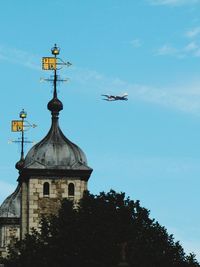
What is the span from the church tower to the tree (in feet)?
23.0

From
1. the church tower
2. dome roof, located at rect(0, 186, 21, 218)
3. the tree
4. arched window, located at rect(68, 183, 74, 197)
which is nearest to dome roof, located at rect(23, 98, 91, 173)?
the church tower

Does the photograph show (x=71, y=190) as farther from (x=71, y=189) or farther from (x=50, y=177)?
(x=50, y=177)

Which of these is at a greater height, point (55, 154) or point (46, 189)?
point (55, 154)

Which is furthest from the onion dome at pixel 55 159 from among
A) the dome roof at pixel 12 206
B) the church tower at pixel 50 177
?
the dome roof at pixel 12 206

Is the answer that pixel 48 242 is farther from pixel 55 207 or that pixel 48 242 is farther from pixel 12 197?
pixel 12 197

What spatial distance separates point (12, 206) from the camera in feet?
468

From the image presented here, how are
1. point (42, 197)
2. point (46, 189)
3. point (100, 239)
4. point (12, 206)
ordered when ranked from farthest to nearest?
point (12, 206)
point (46, 189)
point (42, 197)
point (100, 239)

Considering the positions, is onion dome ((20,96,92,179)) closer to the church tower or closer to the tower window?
the church tower

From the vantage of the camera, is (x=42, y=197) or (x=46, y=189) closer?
(x=42, y=197)

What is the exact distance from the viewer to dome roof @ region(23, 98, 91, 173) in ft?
385

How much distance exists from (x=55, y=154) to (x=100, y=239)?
53.9 ft

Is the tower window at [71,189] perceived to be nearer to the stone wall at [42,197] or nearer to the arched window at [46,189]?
the stone wall at [42,197]

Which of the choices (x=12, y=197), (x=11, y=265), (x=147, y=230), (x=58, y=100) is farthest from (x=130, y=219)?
(x=12, y=197)

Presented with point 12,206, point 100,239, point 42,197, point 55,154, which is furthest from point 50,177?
point 12,206
